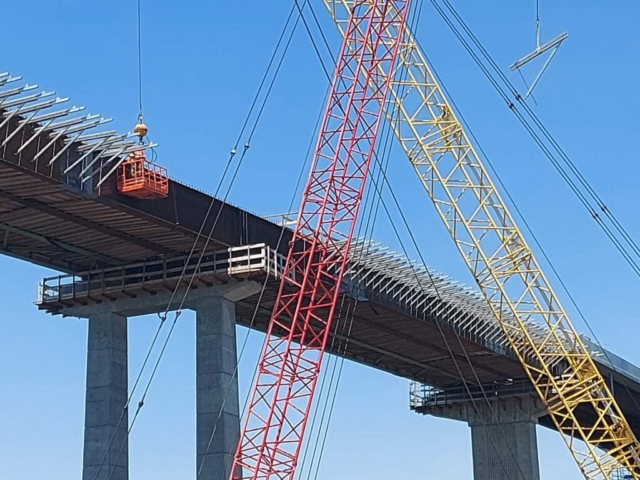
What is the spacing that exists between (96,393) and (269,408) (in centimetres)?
1094

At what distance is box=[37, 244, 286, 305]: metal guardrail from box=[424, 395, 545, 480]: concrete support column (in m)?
40.0

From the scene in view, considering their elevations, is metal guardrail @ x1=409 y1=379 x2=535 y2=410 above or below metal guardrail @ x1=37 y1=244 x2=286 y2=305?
above

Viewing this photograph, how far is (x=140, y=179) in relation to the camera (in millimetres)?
55656

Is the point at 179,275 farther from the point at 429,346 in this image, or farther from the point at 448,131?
the point at 429,346

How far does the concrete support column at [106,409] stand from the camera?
209 feet

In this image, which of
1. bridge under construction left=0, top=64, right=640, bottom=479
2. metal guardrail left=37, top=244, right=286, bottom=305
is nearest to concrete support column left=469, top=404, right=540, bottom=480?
bridge under construction left=0, top=64, right=640, bottom=479

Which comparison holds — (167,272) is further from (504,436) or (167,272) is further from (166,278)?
(504,436)

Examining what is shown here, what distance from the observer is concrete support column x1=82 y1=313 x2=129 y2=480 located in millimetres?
63719

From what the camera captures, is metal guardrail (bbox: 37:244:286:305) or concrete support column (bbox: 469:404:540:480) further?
concrete support column (bbox: 469:404:540:480)

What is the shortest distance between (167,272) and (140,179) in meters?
10.3

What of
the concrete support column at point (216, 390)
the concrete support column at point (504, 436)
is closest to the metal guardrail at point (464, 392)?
the concrete support column at point (504, 436)

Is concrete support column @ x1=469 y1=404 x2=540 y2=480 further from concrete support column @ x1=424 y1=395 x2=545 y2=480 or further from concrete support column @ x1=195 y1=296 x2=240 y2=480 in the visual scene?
concrete support column @ x1=195 y1=296 x2=240 y2=480

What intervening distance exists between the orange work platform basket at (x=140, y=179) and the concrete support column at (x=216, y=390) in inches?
408

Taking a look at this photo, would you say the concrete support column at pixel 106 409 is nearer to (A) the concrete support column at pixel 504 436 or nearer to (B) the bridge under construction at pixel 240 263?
(B) the bridge under construction at pixel 240 263
